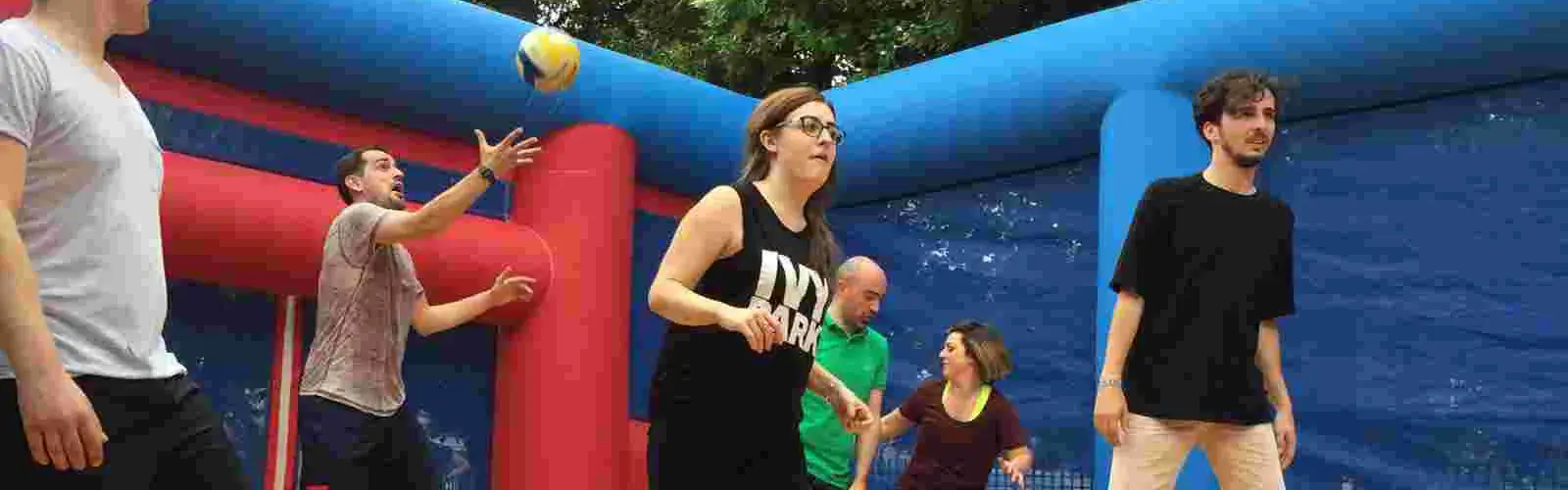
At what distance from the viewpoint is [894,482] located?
23.7 feet

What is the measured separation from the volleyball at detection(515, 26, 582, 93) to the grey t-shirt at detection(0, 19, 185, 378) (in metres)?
3.00

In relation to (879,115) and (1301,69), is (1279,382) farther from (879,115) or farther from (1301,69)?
(879,115)

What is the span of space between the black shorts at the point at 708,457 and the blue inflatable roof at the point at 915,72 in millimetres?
3436

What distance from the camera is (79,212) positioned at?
2105 mm

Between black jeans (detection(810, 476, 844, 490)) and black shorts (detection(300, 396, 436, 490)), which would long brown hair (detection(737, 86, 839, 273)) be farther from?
black jeans (detection(810, 476, 844, 490))


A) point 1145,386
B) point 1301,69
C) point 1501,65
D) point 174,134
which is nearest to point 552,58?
point 174,134

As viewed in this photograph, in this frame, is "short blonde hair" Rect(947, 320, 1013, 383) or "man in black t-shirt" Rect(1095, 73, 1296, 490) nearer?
"man in black t-shirt" Rect(1095, 73, 1296, 490)

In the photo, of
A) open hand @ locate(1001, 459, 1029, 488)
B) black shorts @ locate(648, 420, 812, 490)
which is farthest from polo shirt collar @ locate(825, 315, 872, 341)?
black shorts @ locate(648, 420, 812, 490)

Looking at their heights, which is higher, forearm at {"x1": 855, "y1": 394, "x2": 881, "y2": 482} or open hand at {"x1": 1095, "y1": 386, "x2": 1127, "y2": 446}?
open hand at {"x1": 1095, "y1": 386, "x2": 1127, "y2": 446}

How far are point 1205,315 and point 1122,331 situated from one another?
0.20 meters

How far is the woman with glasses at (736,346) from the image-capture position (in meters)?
2.88

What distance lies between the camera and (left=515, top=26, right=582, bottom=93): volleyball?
517 cm

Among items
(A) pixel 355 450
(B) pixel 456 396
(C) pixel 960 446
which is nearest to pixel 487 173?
(A) pixel 355 450

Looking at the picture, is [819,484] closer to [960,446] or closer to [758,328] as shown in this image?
[960,446]
